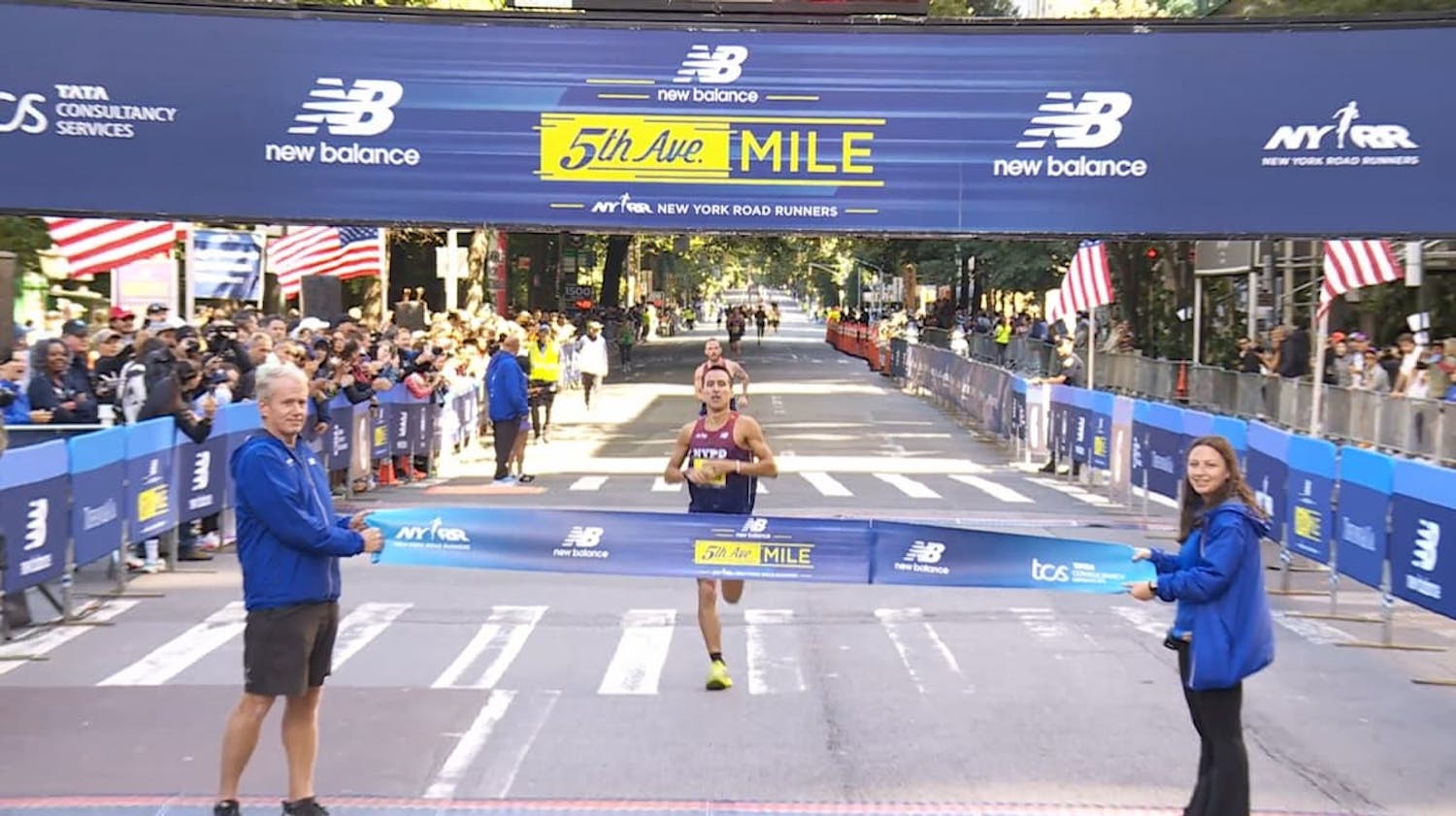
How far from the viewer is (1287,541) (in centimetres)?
1325

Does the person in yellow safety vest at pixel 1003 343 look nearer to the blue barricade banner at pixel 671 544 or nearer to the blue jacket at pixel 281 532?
the blue barricade banner at pixel 671 544

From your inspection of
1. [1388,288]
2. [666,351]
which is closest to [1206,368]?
[1388,288]

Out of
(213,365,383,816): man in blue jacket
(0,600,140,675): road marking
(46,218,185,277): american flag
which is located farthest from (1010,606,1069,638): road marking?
(46,218,185,277): american flag

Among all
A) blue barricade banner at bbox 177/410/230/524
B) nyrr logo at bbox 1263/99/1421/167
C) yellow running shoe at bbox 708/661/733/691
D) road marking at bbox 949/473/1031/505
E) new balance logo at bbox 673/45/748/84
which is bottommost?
road marking at bbox 949/473/1031/505

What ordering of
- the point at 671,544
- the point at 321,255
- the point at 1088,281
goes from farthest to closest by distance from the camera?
1. the point at 321,255
2. the point at 1088,281
3. the point at 671,544

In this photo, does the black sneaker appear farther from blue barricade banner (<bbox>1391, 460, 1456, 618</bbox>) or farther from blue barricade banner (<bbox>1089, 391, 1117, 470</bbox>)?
blue barricade banner (<bbox>1089, 391, 1117, 470</bbox>)

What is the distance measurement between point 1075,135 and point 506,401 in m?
7.70

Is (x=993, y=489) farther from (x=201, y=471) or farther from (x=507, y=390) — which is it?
(x=201, y=471)

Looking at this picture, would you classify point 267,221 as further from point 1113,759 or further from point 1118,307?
point 1118,307

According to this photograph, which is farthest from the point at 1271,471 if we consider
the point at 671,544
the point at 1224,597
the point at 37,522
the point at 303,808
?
the point at 303,808

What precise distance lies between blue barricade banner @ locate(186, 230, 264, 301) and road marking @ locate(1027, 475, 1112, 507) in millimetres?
12876

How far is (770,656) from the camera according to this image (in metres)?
10.5

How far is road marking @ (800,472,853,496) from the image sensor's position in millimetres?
20500

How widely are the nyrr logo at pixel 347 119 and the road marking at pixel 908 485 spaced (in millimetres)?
7321
